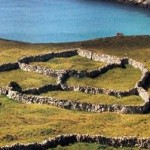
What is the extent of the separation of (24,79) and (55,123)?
93.8 ft

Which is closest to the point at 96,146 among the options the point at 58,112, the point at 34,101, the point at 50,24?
the point at 58,112

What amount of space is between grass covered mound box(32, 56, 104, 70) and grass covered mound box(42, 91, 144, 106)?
14.6 metres

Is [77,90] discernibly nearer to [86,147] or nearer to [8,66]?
[8,66]

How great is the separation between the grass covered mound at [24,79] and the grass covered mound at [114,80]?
390cm

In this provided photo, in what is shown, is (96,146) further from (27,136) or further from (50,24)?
(50,24)

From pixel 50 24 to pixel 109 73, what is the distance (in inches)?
3691

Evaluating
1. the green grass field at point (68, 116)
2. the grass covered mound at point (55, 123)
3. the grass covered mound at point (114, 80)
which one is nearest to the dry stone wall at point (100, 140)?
the green grass field at point (68, 116)

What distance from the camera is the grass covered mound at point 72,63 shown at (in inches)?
3824

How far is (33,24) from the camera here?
186 m

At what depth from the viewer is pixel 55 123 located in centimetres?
6391

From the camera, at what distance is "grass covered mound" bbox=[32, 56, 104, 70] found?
97.1 metres

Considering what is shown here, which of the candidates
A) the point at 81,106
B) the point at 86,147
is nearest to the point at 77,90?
the point at 81,106

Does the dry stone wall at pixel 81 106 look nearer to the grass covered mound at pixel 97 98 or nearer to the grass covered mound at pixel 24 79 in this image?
the grass covered mound at pixel 97 98

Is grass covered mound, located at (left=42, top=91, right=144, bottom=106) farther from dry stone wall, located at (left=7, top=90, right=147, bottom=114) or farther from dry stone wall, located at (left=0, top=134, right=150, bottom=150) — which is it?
dry stone wall, located at (left=0, top=134, right=150, bottom=150)
